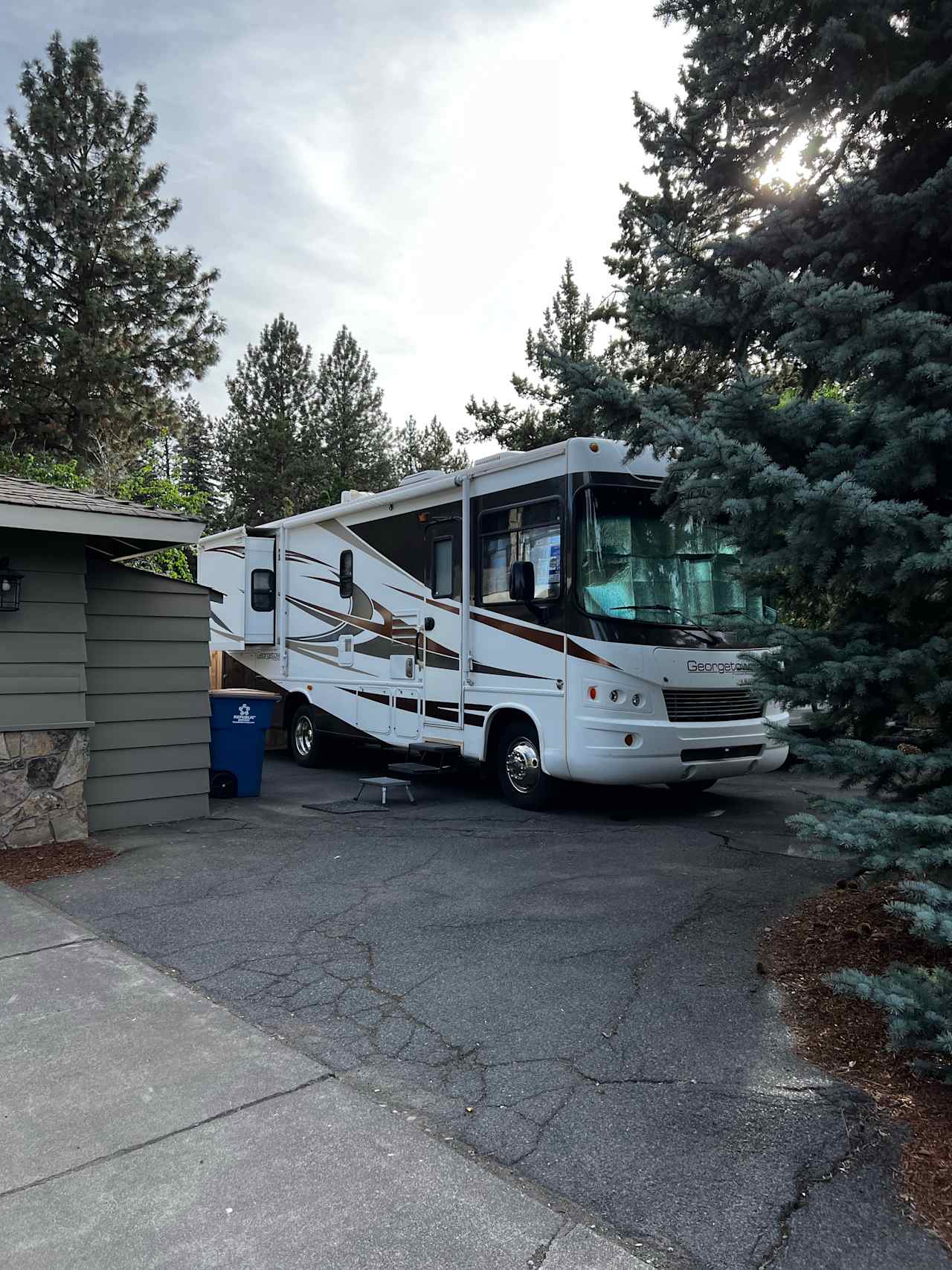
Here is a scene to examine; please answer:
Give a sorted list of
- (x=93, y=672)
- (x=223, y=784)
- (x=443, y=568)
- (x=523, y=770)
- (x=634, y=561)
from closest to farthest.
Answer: (x=93, y=672) < (x=634, y=561) < (x=523, y=770) < (x=223, y=784) < (x=443, y=568)

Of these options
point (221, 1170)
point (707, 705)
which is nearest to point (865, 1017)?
point (221, 1170)

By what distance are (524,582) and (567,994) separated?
14.5 ft

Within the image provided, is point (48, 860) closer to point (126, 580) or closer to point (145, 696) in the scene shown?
point (145, 696)

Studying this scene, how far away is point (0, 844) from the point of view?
21.9ft

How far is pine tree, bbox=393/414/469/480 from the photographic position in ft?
139

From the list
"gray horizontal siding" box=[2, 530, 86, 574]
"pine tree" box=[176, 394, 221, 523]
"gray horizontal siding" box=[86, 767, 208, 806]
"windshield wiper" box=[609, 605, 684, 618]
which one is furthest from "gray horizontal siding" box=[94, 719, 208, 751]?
"pine tree" box=[176, 394, 221, 523]

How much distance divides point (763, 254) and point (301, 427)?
33.4 m

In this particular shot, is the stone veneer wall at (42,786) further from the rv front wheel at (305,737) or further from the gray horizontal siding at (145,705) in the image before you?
the rv front wheel at (305,737)

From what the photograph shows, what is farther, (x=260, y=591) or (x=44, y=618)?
(x=260, y=591)

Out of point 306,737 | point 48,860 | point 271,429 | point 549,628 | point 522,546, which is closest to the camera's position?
point 48,860

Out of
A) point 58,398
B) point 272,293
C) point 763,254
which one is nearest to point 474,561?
point 763,254

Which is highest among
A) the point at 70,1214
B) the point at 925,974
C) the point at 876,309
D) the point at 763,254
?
the point at 763,254

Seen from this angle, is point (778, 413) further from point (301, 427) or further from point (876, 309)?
point (301, 427)

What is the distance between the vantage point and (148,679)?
305 inches
